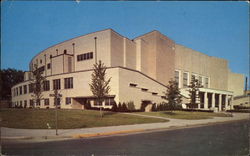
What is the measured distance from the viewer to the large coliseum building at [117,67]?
95.6ft

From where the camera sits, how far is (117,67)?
2703cm

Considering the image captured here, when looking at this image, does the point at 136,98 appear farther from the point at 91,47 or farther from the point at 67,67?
the point at 67,67

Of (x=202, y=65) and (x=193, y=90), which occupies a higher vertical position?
(x=202, y=65)

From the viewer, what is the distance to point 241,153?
215 inches

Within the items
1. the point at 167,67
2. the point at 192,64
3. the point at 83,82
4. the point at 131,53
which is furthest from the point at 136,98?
the point at 192,64

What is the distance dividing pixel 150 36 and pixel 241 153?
39355mm

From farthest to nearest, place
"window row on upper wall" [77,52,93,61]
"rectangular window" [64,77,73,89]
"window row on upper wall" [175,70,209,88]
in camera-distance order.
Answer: "window row on upper wall" [175,70,209,88] → "window row on upper wall" [77,52,93,61] → "rectangular window" [64,77,73,89]

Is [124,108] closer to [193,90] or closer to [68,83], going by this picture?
[193,90]

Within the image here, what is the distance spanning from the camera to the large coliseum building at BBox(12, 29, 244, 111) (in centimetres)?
2915

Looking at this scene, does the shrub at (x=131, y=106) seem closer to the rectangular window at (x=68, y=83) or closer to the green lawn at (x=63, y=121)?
the green lawn at (x=63, y=121)

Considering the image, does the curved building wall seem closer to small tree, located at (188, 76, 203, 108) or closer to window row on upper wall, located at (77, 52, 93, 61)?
small tree, located at (188, 76, 203, 108)

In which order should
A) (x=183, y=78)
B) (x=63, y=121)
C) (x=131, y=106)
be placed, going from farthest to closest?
(x=183, y=78) < (x=131, y=106) < (x=63, y=121)

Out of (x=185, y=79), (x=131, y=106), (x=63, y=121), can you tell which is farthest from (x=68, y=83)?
(x=185, y=79)

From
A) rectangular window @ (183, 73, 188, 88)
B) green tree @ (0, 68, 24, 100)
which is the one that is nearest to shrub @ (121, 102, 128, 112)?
rectangular window @ (183, 73, 188, 88)
